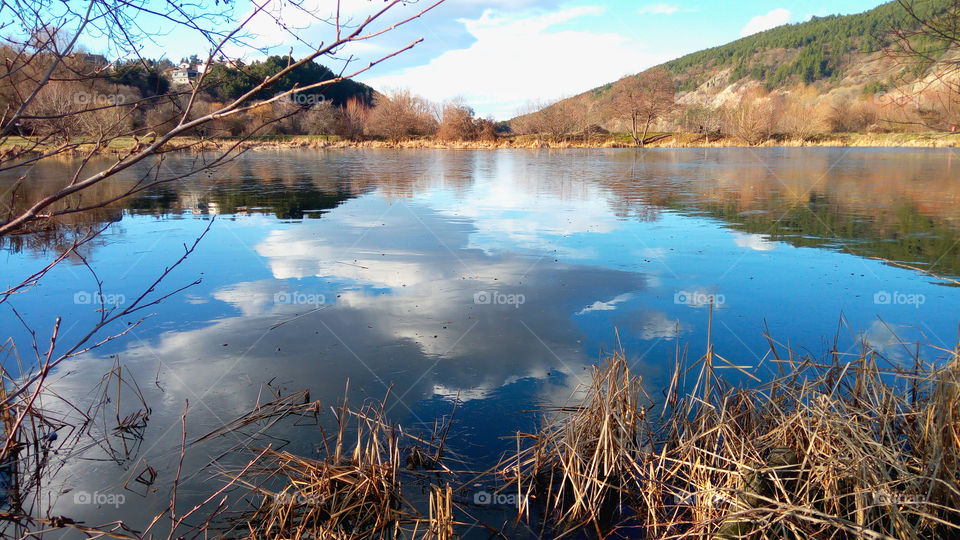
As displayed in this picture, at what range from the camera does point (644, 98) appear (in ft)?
176

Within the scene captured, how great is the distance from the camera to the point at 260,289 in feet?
25.5

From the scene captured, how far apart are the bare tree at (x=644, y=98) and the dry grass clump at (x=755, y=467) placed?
166ft

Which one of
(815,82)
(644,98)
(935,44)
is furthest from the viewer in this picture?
(815,82)

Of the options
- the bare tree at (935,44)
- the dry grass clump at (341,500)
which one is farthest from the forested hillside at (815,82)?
the dry grass clump at (341,500)

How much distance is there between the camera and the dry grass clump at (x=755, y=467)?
313cm

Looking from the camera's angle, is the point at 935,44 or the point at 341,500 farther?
the point at 935,44

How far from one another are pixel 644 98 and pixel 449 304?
169 feet

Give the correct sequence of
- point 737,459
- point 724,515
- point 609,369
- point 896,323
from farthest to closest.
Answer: point 896,323
point 609,369
point 737,459
point 724,515

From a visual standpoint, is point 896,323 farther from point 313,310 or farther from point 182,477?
point 182,477

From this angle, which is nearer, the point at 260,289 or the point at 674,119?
the point at 260,289

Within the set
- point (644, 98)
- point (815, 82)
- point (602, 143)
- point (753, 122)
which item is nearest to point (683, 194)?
point (753, 122)

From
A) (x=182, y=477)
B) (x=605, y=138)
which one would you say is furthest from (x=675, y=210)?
(x=605, y=138)

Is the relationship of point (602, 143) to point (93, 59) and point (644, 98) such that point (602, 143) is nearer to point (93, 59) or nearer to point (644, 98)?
point (644, 98)

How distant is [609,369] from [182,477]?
Result: 2973mm
